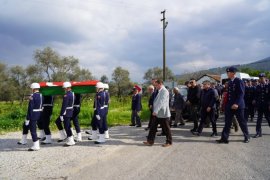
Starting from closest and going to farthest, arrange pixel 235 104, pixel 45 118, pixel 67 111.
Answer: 1. pixel 235 104
2. pixel 67 111
3. pixel 45 118

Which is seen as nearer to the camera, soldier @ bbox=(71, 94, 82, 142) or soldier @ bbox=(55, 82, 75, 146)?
soldier @ bbox=(55, 82, 75, 146)

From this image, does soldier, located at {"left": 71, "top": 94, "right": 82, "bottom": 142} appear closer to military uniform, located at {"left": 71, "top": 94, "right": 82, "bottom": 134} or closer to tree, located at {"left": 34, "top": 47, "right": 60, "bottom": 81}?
military uniform, located at {"left": 71, "top": 94, "right": 82, "bottom": 134}

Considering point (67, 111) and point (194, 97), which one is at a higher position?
point (194, 97)

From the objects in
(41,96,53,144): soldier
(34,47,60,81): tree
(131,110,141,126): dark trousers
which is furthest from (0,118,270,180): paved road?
(34,47,60,81): tree

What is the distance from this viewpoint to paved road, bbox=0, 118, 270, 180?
590 centimetres

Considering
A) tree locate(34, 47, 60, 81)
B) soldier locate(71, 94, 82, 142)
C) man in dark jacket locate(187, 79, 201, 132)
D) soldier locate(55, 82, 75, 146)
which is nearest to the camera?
soldier locate(55, 82, 75, 146)

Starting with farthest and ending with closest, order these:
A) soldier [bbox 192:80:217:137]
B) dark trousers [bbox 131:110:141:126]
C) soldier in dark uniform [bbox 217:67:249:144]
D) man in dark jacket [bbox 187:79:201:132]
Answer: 1. dark trousers [bbox 131:110:141:126]
2. man in dark jacket [bbox 187:79:201:132]
3. soldier [bbox 192:80:217:137]
4. soldier in dark uniform [bbox 217:67:249:144]

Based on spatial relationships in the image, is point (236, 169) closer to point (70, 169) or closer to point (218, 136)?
point (70, 169)

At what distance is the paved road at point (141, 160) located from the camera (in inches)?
232

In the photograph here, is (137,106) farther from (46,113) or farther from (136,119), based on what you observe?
(46,113)

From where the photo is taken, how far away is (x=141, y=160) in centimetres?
708

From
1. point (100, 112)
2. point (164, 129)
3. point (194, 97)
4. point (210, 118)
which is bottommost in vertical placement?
point (164, 129)

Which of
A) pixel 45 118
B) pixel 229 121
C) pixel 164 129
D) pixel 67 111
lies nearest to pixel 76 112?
pixel 67 111

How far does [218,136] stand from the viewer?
10172 millimetres
